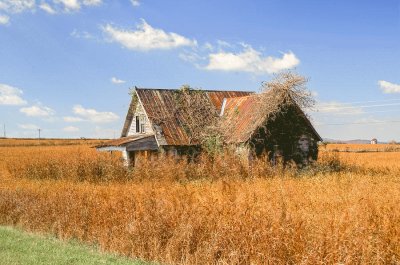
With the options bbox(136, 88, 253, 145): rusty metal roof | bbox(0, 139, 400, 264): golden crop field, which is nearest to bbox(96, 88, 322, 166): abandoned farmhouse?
bbox(136, 88, 253, 145): rusty metal roof

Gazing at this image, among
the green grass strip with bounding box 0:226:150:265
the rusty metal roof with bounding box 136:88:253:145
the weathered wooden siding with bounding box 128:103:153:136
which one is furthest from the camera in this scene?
the weathered wooden siding with bounding box 128:103:153:136

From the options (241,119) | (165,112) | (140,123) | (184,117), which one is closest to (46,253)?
(241,119)

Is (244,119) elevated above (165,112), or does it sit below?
below

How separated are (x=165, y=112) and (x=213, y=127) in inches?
132

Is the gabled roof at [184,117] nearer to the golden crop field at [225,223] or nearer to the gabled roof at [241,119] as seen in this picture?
the gabled roof at [241,119]

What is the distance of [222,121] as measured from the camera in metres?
28.4

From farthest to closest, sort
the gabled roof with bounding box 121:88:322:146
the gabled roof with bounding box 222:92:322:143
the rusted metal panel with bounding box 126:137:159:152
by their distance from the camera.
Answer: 1. the rusted metal panel with bounding box 126:137:159:152
2. the gabled roof with bounding box 121:88:322:146
3. the gabled roof with bounding box 222:92:322:143

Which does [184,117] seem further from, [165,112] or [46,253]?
[46,253]

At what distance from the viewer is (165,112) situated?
28.6 meters

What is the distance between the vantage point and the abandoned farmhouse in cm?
2550

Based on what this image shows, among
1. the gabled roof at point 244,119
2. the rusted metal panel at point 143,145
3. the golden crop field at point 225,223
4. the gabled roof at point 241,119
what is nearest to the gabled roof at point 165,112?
the rusted metal panel at point 143,145

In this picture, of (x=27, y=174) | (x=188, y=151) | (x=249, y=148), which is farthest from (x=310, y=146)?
(x=27, y=174)

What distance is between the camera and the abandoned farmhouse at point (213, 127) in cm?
2550

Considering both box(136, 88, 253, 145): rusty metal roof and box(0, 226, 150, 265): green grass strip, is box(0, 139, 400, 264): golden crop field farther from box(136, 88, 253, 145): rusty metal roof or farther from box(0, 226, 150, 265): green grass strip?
box(136, 88, 253, 145): rusty metal roof
